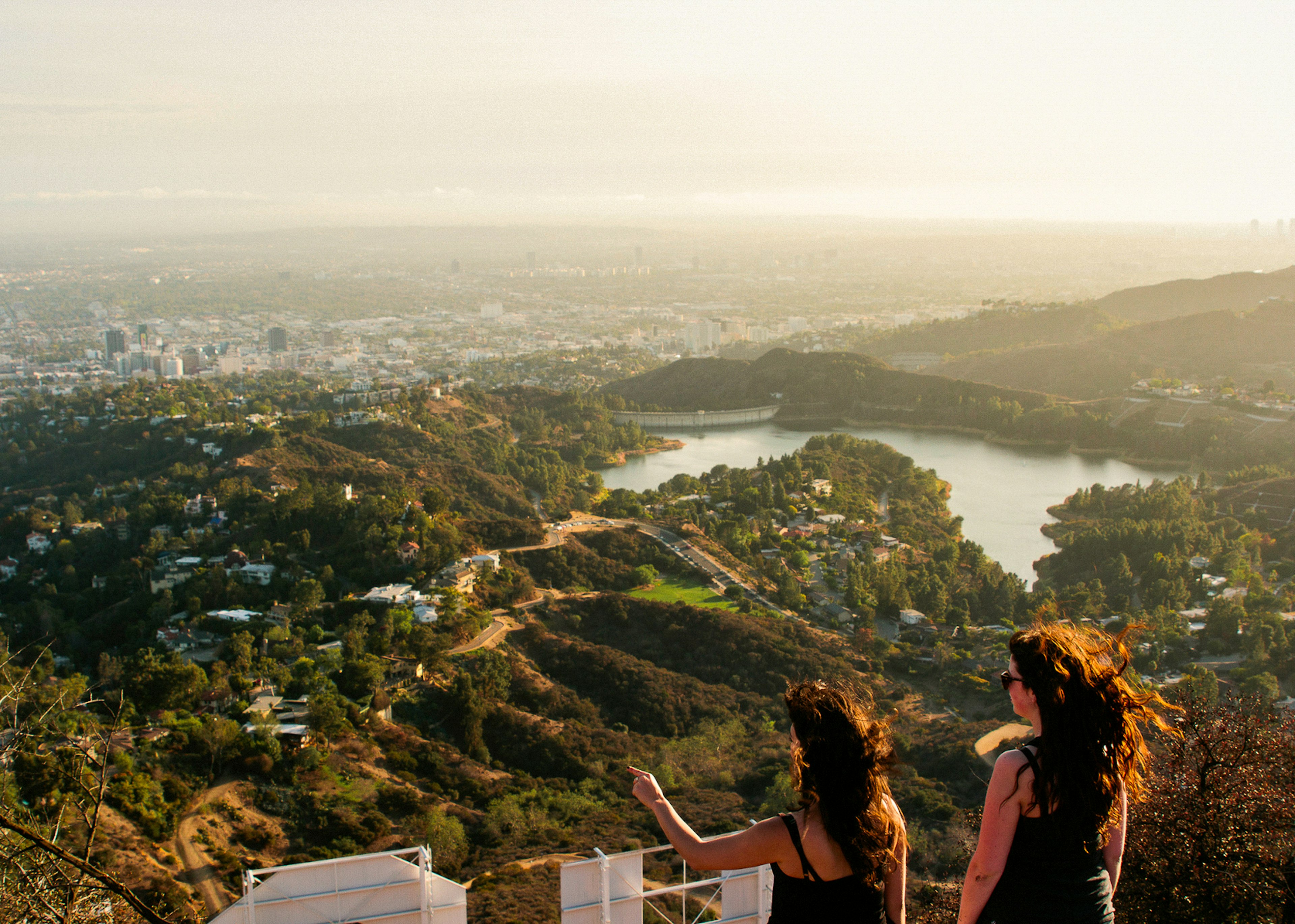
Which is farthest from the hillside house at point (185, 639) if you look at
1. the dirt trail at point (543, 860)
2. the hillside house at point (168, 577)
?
the dirt trail at point (543, 860)

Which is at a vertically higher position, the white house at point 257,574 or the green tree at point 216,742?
the green tree at point 216,742

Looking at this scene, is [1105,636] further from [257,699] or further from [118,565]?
[118,565]

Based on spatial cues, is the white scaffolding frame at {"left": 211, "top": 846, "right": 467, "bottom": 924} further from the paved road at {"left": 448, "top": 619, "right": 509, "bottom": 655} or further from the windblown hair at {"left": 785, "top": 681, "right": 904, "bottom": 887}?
the paved road at {"left": 448, "top": 619, "right": 509, "bottom": 655}

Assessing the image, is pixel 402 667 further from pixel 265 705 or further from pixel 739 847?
pixel 739 847

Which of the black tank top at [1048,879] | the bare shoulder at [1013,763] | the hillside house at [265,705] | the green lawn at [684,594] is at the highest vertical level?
the bare shoulder at [1013,763]

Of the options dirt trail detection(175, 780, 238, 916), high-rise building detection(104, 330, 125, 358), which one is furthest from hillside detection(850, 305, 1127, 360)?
dirt trail detection(175, 780, 238, 916)

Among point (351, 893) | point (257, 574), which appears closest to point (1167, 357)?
point (257, 574)

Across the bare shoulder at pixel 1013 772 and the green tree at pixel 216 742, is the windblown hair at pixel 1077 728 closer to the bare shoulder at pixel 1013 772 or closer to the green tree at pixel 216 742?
Result: the bare shoulder at pixel 1013 772
